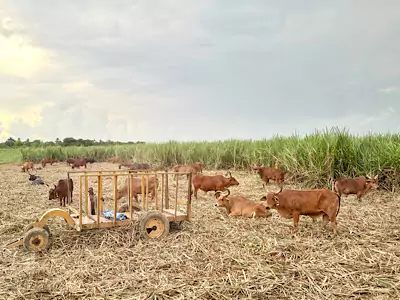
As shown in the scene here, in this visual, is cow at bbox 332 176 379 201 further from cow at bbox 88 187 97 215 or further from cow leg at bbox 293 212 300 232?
cow at bbox 88 187 97 215

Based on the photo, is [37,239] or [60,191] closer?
[37,239]

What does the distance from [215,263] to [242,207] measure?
116 inches

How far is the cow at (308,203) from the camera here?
619 cm

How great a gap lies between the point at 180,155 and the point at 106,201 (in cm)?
1086

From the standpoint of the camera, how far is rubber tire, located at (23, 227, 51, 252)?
551 cm

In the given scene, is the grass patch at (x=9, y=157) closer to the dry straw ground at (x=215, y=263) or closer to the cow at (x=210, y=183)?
the cow at (x=210, y=183)

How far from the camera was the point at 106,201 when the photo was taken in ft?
33.0

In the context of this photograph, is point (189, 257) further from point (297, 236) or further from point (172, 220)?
point (297, 236)

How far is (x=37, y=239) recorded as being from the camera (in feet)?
18.2

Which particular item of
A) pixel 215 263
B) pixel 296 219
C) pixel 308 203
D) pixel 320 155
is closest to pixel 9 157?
pixel 320 155

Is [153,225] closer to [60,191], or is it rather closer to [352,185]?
[60,191]

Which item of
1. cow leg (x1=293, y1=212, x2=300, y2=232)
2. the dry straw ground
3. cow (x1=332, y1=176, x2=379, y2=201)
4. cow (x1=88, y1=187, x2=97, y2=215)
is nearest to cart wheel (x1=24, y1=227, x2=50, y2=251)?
the dry straw ground

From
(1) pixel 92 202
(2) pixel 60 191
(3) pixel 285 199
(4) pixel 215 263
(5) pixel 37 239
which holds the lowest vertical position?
(4) pixel 215 263

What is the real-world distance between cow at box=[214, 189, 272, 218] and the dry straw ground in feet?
1.11
